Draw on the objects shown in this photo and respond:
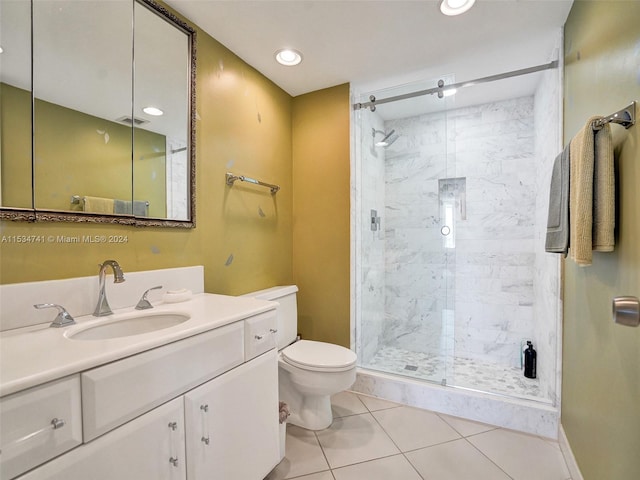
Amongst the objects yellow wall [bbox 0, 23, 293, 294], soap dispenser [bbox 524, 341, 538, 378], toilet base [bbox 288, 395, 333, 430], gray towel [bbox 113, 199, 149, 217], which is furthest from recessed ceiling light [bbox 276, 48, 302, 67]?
soap dispenser [bbox 524, 341, 538, 378]

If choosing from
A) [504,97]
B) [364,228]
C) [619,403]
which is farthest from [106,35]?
[504,97]

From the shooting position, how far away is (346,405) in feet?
7.02

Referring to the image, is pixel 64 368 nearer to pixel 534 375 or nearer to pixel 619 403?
pixel 619 403

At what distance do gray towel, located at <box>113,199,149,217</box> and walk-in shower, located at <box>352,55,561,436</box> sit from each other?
4.85ft

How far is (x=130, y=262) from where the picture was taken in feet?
4.48

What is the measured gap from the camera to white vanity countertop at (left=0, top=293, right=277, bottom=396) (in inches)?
25.9

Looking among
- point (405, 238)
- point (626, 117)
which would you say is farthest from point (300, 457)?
point (626, 117)

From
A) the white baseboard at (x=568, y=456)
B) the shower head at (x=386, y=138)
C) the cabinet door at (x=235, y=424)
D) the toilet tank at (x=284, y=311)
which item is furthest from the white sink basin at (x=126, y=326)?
the shower head at (x=386, y=138)

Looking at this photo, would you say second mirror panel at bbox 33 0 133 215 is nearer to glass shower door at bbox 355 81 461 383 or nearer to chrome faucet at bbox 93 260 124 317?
chrome faucet at bbox 93 260 124 317

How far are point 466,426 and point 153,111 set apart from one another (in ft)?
8.39

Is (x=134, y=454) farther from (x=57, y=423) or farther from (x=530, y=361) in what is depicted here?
(x=530, y=361)

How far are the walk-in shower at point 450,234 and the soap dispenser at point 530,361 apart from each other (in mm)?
62

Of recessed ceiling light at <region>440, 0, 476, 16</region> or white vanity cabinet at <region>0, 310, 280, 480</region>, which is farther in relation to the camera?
recessed ceiling light at <region>440, 0, 476, 16</region>

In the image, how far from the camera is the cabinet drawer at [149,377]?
75 centimetres
